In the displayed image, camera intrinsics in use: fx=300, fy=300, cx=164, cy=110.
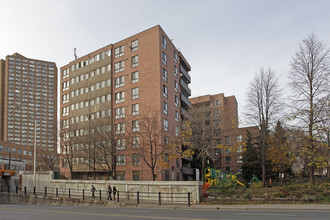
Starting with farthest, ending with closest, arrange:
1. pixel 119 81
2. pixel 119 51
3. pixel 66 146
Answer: pixel 119 51, pixel 119 81, pixel 66 146

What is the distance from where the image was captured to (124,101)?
49344mm

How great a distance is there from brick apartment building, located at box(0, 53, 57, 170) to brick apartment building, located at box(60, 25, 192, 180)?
100 meters

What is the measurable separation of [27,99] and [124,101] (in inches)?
5668

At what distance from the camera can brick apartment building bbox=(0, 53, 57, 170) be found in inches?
6225

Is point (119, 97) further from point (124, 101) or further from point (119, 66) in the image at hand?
point (119, 66)

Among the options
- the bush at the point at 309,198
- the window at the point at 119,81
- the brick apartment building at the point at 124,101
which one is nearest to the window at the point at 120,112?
the brick apartment building at the point at 124,101

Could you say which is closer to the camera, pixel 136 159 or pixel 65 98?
pixel 136 159

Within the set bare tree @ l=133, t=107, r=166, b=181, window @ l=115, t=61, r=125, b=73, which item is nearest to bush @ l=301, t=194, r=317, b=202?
bare tree @ l=133, t=107, r=166, b=181

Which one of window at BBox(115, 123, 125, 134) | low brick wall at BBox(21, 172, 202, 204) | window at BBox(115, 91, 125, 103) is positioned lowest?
low brick wall at BBox(21, 172, 202, 204)

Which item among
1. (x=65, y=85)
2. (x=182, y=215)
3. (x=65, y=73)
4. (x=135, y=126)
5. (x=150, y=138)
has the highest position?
(x=65, y=73)

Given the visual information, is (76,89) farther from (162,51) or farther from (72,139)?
(162,51)

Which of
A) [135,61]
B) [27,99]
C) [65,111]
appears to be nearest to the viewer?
[135,61]

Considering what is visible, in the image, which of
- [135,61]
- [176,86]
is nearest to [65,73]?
[135,61]

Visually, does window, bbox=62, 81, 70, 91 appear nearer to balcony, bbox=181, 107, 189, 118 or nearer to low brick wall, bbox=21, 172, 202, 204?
balcony, bbox=181, 107, 189, 118
